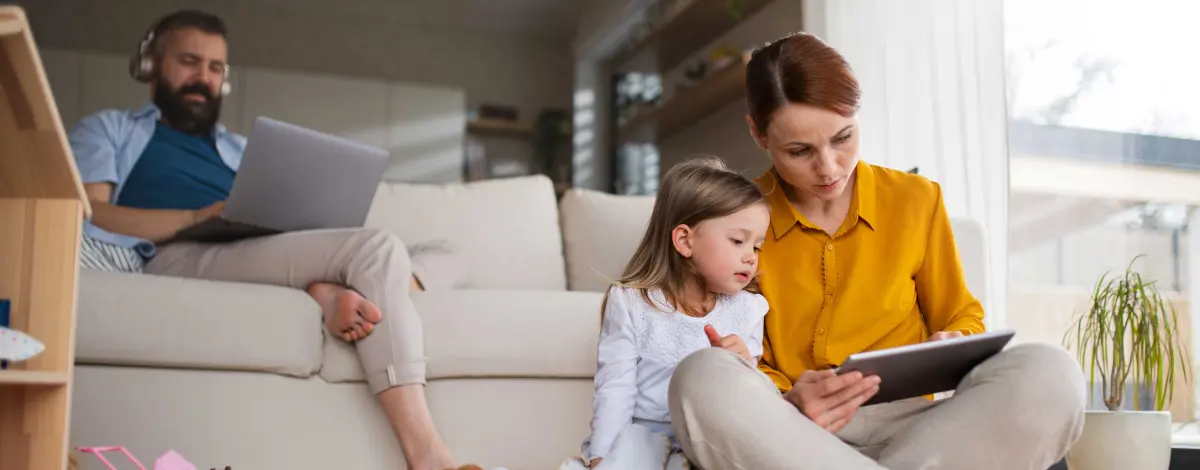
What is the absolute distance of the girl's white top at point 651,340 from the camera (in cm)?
141

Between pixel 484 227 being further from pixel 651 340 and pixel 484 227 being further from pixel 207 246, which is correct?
pixel 651 340

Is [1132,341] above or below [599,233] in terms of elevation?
below

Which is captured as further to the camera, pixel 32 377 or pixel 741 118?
pixel 741 118

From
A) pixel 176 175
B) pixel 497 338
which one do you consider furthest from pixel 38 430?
pixel 176 175

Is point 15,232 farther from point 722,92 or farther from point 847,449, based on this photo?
point 722,92

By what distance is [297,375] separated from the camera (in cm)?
196

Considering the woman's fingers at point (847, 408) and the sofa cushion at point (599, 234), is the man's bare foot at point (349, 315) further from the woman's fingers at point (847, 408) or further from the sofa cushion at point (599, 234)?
the woman's fingers at point (847, 408)

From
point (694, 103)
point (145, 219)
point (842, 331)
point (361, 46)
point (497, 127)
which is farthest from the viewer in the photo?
point (497, 127)

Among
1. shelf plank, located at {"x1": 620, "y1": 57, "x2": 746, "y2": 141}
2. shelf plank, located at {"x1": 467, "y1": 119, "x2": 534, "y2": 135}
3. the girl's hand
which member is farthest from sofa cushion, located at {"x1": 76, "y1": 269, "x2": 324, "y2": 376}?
shelf plank, located at {"x1": 467, "y1": 119, "x2": 534, "y2": 135}

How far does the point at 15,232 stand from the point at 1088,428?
205 cm

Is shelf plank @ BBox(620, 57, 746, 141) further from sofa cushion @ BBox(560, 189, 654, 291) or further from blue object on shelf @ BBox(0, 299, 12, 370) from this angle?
blue object on shelf @ BBox(0, 299, 12, 370)

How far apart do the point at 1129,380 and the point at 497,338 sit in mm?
1518

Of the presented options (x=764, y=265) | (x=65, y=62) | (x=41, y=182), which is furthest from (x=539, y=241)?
(x=65, y=62)

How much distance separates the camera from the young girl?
139cm
